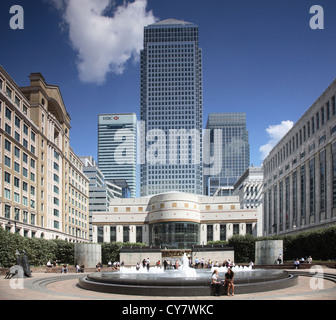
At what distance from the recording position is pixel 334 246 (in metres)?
48.1

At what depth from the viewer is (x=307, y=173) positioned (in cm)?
7788

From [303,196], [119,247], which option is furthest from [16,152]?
[303,196]

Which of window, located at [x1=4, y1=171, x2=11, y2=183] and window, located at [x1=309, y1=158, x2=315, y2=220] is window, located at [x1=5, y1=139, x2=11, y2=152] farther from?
window, located at [x1=309, y1=158, x2=315, y2=220]

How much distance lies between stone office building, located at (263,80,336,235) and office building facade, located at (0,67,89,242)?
155ft

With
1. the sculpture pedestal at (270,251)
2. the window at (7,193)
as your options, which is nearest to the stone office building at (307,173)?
the sculpture pedestal at (270,251)

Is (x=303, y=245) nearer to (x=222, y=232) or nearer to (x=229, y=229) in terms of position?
(x=229, y=229)

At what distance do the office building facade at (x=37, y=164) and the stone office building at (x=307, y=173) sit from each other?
155ft

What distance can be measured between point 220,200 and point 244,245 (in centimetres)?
3328

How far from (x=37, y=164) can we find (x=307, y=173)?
180 feet

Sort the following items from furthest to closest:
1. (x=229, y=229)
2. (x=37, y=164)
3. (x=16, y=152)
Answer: (x=229, y=229)
(x=37, y=164)
(x=16, y=152)

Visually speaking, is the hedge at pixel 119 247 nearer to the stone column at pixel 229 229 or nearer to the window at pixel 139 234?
the stone column at pixel 229 229

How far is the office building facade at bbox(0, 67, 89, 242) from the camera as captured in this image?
61.3 metres

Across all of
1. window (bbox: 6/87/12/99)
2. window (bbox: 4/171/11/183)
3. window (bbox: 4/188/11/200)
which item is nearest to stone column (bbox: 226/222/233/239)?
window (bbox: 4/188/11/200)
